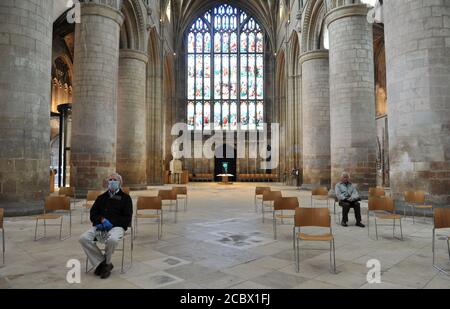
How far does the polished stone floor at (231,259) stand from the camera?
3.72 m

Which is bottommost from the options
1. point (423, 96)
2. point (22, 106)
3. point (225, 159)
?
point (225, 159)

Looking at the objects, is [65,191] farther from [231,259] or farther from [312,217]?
[312,217]

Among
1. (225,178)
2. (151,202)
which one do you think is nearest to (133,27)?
(225,178)

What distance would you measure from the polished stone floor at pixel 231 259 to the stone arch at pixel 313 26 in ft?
45.7

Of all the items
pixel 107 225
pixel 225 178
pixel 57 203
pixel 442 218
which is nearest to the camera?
pixel 107 225

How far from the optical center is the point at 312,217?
4793 mm

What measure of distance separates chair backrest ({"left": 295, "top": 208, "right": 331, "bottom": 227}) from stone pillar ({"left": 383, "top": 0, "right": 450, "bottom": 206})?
5.17 meters

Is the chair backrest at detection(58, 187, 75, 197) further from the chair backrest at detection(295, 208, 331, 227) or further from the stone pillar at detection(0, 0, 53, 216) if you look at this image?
the chair backrest at detection(295, 208, 331, 227)

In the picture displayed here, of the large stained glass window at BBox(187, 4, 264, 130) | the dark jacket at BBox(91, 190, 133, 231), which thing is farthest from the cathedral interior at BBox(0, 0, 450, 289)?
the large stained glass window at BBox(187, 4, 264, 130)

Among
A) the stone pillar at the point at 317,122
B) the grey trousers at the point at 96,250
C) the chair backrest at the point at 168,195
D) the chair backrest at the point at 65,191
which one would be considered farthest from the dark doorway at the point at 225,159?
the grey trousers at the point at 96,250

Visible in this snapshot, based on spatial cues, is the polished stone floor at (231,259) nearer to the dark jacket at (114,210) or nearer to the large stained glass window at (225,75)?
the dark jacket at (114,210)

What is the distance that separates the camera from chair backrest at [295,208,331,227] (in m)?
4.71

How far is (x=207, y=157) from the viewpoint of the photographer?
111 ft

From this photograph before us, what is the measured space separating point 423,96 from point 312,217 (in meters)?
5.78
